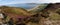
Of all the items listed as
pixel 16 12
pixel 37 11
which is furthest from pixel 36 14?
pixel 16 12

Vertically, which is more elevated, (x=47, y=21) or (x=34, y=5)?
(x=34, y=5)

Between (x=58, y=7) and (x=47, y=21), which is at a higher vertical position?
(x=58, y=7)

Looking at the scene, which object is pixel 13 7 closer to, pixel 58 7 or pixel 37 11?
pixel 37 11

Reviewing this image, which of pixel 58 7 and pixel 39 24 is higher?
pixel 58 7

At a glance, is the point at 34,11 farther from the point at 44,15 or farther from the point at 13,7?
the point at 13,7

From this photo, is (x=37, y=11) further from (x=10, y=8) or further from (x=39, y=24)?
(x=10, y=8)

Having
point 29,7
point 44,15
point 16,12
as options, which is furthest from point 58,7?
point 16,12

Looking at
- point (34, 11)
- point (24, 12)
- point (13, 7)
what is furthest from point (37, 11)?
point (13, 7)
